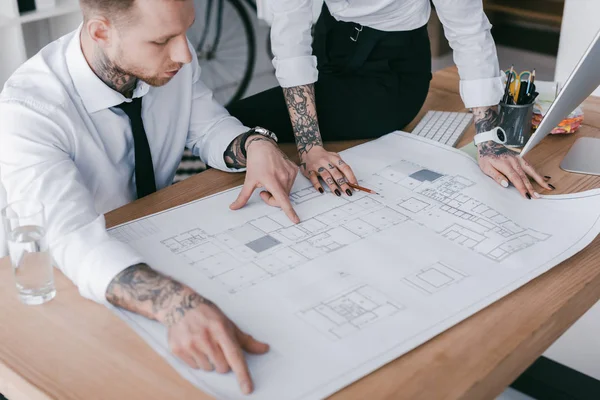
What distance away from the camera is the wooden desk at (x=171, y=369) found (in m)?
0.81

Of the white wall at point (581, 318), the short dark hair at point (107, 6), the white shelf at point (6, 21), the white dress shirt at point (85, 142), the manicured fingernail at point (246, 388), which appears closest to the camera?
the manicured fingernail at point (246, 388)

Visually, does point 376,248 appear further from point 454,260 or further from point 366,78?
point 366,78

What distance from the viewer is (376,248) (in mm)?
1076

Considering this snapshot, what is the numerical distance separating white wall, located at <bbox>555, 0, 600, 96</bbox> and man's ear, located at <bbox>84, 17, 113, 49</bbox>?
52.5 inches

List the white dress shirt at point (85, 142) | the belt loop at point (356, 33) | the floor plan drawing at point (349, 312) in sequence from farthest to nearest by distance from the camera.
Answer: the belt loop at point (356, 33) < the white dress shirt at point (85, 142) < the floor plan drawing at point (349, 312)

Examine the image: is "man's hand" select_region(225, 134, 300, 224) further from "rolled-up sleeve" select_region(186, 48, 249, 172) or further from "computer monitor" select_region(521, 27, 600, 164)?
"computer monitor" select_region(521, 27, 600, 164)

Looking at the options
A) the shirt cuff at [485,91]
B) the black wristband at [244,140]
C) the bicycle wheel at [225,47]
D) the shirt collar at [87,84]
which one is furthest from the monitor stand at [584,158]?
the bicycle wheel at [225,47]

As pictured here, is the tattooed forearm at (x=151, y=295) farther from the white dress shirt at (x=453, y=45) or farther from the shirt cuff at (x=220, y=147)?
the white dress shirt at (x=453, y=45)

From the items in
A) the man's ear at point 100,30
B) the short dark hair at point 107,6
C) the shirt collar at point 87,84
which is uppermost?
the short dark hair at point 107,6

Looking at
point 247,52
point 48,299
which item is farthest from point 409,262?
point 247,52

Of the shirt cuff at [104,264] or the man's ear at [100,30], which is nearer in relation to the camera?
the shirt cuff at [104,264]

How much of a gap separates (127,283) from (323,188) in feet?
1.57

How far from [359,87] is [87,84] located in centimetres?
63

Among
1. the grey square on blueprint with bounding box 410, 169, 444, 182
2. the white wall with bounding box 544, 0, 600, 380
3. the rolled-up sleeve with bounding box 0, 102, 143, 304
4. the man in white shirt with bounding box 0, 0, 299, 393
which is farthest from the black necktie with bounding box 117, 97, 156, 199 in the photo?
the white wall with bounding box 544, 0, 600, 380
